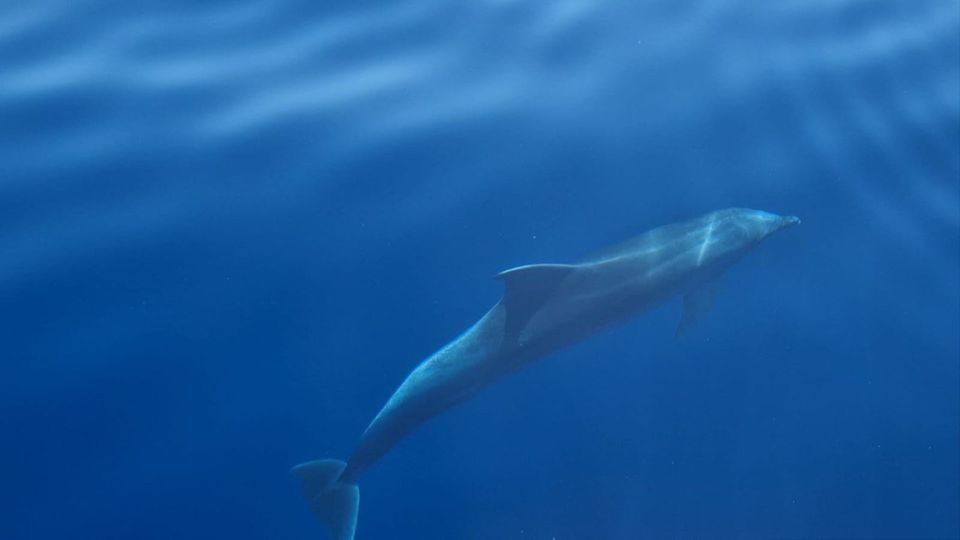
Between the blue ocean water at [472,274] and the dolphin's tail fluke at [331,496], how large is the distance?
28 centimetres

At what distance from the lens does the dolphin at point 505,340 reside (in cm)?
710

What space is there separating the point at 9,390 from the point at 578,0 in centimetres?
688

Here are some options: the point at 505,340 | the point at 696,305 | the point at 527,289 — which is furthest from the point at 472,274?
the point at 696,305

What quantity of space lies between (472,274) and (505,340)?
98cm

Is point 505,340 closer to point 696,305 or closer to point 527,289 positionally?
point 527,289

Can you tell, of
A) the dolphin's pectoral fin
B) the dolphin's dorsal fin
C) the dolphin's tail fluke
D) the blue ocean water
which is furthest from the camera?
the dolphin's pectoral fin

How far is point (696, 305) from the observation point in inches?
313

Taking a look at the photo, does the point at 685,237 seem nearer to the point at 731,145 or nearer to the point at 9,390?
the point at 731,145

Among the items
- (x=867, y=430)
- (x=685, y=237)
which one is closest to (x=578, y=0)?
(x=685, y=237)

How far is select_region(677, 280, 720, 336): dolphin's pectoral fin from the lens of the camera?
791 cm

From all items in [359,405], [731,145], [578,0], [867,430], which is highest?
[578,0]

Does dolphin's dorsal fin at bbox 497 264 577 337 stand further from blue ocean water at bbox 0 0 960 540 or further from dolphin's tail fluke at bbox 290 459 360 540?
dolphin's tail fluke at bbox 290 459 360 540

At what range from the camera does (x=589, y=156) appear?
8.58 m

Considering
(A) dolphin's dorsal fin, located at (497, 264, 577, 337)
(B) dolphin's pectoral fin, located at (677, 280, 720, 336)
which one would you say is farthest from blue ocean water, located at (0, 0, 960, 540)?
(A) dolphin's dorsal fin, located at (497, 264, 577, 337)
